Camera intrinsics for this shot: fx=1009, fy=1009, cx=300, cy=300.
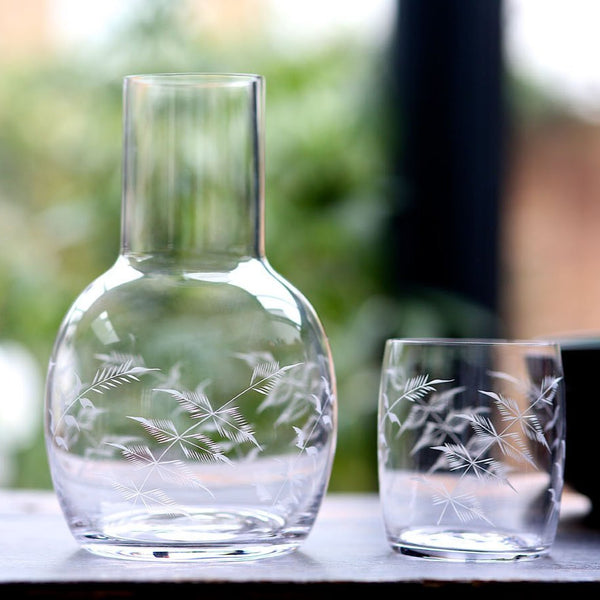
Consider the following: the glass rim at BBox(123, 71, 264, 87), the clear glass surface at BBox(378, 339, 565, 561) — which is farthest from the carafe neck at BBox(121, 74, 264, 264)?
the clear glass surface at BBox(378, 339, 565, 561)

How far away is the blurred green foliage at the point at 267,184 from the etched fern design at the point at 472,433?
0.86m

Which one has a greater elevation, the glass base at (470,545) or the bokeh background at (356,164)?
the bokeh background at (356,164)

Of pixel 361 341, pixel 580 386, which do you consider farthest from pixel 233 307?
pixel 361 341

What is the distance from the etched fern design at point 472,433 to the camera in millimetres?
496

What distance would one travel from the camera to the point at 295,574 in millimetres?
466

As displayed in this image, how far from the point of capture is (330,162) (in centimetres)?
142

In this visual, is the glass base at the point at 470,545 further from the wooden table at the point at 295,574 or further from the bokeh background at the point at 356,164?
the bokeh background at the point at 356,164

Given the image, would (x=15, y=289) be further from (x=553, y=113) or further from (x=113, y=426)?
(x=113, y=426)

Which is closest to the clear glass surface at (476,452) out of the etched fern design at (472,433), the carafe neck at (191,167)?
the etched fern design at (472,433)

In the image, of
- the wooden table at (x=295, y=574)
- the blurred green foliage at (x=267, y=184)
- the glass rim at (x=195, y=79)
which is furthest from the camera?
the blurred green foliage at (x=267, y=184)

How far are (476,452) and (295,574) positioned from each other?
0.35 ft
